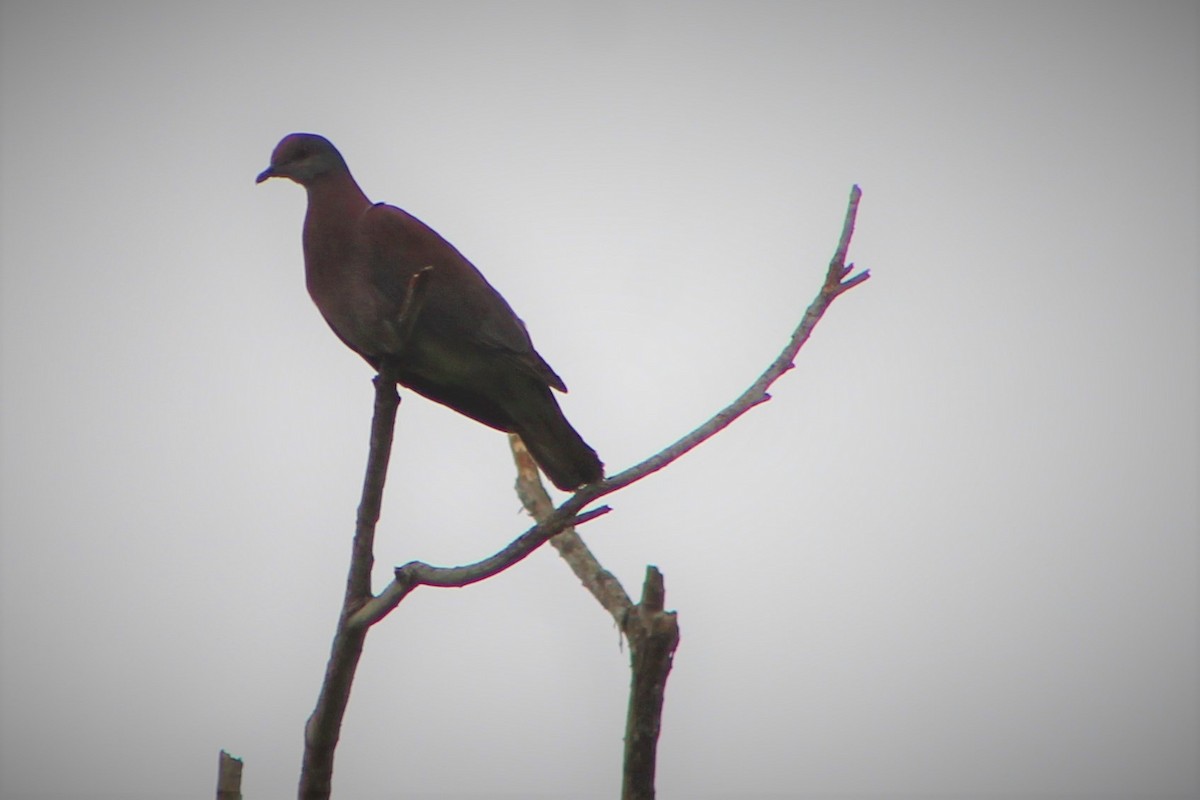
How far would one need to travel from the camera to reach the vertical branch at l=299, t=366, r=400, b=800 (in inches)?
126

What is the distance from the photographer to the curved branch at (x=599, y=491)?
3051 mm

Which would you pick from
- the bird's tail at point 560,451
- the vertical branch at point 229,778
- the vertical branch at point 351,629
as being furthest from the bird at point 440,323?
the vertical branch at point 229,778

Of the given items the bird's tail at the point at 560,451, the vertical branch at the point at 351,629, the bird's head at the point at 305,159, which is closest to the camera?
the vertical branch at the point at 351,629

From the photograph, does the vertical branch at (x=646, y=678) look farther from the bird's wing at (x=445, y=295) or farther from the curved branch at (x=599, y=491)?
the bird's wing at (x=445, y=295)

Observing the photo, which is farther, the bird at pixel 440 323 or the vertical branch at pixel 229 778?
the bird at pixel 440 323

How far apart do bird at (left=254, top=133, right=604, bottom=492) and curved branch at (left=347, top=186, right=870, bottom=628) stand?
2.03ft

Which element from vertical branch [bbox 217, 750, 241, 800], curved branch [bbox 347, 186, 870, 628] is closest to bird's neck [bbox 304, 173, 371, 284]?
curved branch [bbox 347, 186, 870, 628]

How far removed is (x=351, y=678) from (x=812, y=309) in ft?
5.55

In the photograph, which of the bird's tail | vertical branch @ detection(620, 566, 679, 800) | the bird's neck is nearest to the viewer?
vertical branch @ detection(620, 566, 679, 800)

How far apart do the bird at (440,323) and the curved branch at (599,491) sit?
0.62m

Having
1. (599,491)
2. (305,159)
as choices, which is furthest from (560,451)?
(305,159)

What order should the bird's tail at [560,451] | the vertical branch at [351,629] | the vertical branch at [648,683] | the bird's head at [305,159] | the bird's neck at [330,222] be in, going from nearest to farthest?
1. the vertical branch at [648,683]
2. the vertical branch at [351,629]
3. the bird's tail at [560,451]
4. the bird's neck at [330,222]
5. the bird's head at [305,159]

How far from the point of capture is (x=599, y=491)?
3.22 meters

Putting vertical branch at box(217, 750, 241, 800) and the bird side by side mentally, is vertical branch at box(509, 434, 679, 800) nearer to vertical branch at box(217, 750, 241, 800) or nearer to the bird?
the bird
